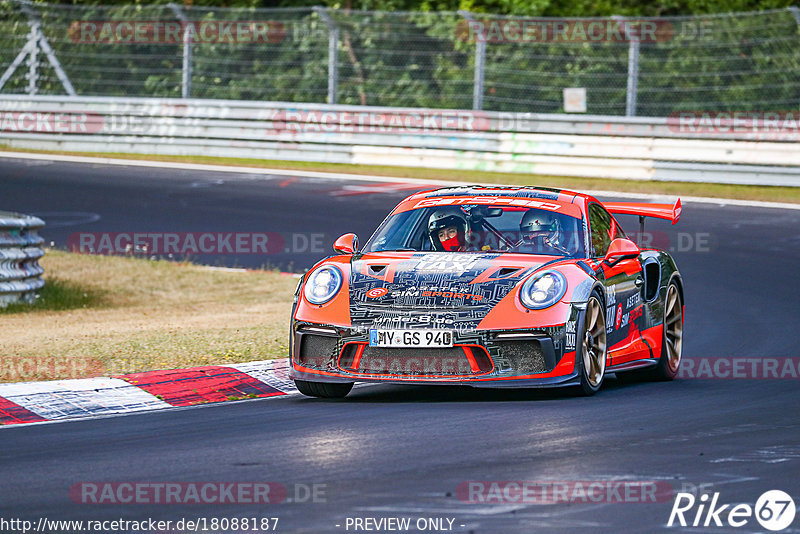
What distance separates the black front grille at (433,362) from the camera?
763cm

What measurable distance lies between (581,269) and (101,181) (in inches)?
576

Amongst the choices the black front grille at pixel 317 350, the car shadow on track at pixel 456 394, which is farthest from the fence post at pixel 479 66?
the black front grille at pixel 317 350

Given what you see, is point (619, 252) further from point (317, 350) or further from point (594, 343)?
point (317, 350)

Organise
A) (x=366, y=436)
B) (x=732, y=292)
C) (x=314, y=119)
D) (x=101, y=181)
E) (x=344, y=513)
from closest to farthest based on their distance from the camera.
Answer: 1. (x=344, y=513)
2. (x=366, y=436)
3. (x=732, y=292)
4. (x=101, y=181)
5. (x=314, y=119)

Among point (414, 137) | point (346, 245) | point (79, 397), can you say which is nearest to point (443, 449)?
point (79, 397)

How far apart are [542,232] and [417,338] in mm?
1560

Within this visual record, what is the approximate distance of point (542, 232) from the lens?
8805mm

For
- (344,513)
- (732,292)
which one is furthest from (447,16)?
(344,513)

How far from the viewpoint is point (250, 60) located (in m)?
24.9

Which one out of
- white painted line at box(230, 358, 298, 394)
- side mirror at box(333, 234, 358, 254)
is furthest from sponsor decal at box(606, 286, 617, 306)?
white painted line at box(230, 358, 298, 394)

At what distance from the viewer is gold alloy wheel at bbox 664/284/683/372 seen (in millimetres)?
9625

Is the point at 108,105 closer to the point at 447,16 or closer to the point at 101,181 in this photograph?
the point at 101,181

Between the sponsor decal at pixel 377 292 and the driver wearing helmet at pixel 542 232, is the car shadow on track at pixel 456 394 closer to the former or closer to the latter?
the sponsor decal at pixel 377 292

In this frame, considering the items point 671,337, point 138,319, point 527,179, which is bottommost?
point 138,319
